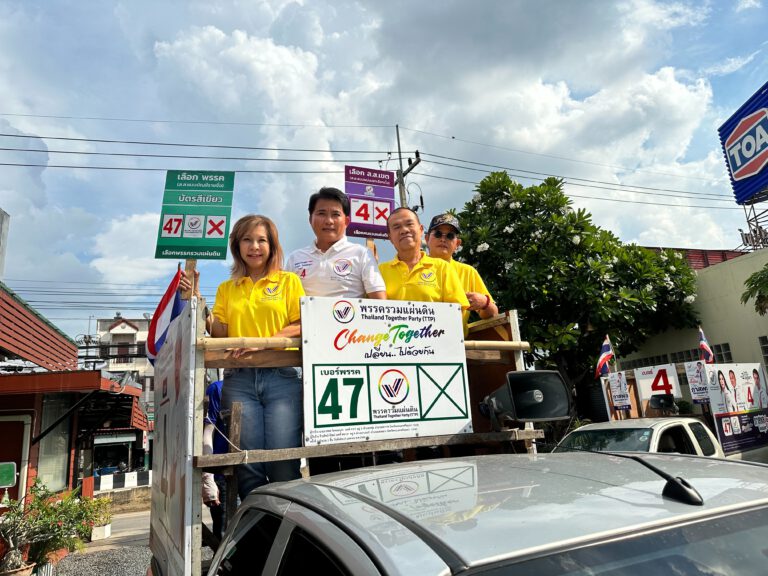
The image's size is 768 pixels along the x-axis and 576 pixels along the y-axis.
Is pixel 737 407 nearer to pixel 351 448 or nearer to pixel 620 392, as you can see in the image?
pixel 620 392

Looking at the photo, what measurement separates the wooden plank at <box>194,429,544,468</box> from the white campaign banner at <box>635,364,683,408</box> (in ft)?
30.0

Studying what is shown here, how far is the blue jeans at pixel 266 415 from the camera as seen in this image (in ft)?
9.12

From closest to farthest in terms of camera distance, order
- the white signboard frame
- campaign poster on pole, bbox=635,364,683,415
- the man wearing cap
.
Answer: the white signboard frame < the man wearing cap < campaign poster on pole, bbox=635,364,683,415

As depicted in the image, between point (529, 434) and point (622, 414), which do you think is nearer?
point (529, 434)

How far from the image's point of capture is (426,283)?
3732mm

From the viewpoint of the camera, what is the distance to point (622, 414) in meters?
11.5

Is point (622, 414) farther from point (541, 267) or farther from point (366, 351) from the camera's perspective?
point (366, 351)

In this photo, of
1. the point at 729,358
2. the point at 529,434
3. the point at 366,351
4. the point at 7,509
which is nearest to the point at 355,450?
the point at 366,351

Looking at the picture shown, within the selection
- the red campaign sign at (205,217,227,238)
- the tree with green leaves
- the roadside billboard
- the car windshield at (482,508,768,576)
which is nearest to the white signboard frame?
the car windshield at (482,508,768,576)

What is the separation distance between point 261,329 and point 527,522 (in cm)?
220

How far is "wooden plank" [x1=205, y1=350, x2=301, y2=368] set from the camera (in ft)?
8.68

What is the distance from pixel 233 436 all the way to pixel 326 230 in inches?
63.6

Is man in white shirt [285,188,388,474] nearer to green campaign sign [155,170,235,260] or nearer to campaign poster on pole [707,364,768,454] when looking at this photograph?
green campaign sign [155,170,235,260]

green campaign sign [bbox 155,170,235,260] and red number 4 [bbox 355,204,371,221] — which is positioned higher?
red number 4 [bbox 355,204,371,221]
